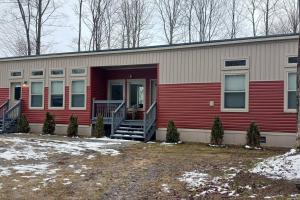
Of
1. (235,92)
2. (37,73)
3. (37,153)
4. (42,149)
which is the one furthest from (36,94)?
(235,92)

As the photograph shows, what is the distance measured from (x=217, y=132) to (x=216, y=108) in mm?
1071

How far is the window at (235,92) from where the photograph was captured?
1593cm

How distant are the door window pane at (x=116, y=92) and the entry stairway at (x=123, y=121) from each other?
53.8 inches

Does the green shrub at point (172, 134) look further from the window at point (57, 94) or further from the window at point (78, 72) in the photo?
the window at point (57, 94)

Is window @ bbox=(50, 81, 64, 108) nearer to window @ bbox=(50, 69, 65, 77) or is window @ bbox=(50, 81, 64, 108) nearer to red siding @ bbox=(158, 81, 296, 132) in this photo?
window @ bbox=(50, 69, 65, 77)

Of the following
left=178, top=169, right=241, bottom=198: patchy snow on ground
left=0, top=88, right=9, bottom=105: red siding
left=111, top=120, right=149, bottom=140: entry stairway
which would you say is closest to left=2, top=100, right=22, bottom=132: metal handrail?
left=0, top=88, right=9, bottom=105: red siding

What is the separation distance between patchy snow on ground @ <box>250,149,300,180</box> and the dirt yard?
0.86 ft

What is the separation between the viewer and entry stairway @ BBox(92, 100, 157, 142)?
1756 cm

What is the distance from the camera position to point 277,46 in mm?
15102

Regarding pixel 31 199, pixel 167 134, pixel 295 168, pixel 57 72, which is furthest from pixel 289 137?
pixel 57 72

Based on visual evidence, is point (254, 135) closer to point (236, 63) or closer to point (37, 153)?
point (236, 63)

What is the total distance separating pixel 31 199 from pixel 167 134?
9.27 metres

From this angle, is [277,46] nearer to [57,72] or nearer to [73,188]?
[73,188]

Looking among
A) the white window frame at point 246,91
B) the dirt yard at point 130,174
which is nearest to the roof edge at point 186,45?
the white window frame at point 246,91
